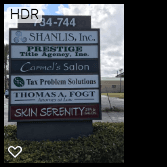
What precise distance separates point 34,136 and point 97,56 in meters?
3.47

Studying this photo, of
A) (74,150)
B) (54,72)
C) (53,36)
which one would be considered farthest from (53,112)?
(53,36)

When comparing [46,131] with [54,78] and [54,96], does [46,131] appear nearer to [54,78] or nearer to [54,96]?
[54,96]

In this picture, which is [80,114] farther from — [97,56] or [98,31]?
[98,31]

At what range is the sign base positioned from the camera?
15.5 ft

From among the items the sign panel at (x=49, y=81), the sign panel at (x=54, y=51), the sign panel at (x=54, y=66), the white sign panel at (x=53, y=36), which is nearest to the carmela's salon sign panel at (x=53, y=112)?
the sign panel at (x=49, y=81)

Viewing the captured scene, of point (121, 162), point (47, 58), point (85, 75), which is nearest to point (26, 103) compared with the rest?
point (47, 58)

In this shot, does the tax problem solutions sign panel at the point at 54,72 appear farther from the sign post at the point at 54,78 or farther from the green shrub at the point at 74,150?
the green shrub at the point at 74,150

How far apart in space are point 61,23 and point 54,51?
102 cm

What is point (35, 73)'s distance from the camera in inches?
185

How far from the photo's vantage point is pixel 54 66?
4.73m

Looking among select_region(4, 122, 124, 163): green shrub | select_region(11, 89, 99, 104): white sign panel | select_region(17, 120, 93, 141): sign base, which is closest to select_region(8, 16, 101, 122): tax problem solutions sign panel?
select_region(11, 89, 99, 104): white sign panel

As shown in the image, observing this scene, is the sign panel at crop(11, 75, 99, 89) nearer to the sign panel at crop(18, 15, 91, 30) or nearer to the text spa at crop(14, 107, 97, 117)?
the text spa at crop(14, 107, 97, 117)

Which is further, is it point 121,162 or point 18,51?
point 18,51

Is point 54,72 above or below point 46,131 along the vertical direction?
above
